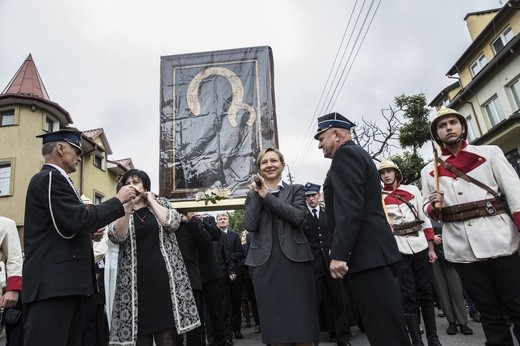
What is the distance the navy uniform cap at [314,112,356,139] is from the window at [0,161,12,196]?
18950mm

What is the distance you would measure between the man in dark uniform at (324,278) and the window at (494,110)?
17252mm

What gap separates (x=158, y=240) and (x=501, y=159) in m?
2.85

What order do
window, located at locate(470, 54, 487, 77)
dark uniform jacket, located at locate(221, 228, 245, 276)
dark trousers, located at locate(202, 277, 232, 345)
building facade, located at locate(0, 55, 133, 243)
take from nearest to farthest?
dark trousers, located at locate(202, 277, 232, 345) < dark uniform jacket, located at locate(221, 228, 245, 276) < building facade, located at locate(0, 55, 133, 243) < window, located at locate(470, 54, 487, 77)

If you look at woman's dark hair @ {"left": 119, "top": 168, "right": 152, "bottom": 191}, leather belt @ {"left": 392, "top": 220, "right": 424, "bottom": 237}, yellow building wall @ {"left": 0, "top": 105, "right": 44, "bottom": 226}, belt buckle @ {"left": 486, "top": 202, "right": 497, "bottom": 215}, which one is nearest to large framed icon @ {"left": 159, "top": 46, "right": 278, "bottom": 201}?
woman's dark hair @ {"left": 119, "top": 168, "right": 152, "bottom": 191}

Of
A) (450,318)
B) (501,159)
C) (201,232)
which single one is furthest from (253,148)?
(450,318)

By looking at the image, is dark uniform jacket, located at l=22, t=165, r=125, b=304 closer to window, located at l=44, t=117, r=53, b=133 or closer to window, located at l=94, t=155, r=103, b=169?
window, located at l=44, t=117, r=53, b=133

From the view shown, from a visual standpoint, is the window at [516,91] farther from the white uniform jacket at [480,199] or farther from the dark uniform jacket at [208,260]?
the dark uniform jacket at [208,260]

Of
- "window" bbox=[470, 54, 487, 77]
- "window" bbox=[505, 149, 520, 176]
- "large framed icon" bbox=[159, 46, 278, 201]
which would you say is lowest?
"large framed icon" bbox=[159, 46, 278, 201]

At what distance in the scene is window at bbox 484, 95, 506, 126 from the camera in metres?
18.3

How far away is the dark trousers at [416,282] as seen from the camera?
4.06m

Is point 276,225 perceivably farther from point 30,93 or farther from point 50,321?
point 30,93

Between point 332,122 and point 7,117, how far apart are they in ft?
67.9

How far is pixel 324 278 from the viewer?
17.6 ft

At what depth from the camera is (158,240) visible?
318cm
